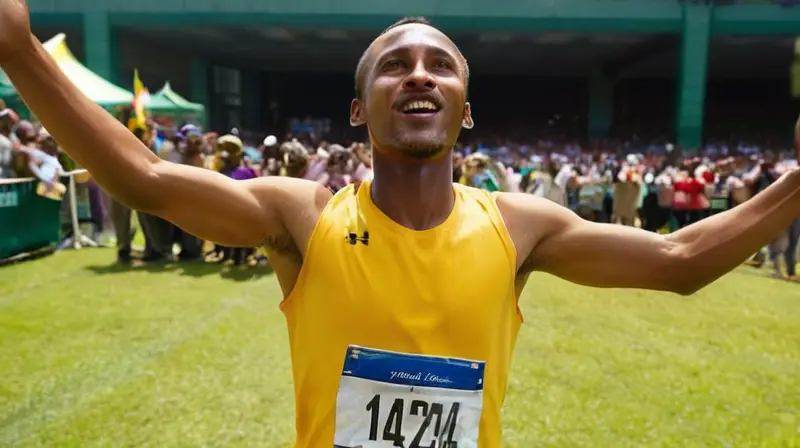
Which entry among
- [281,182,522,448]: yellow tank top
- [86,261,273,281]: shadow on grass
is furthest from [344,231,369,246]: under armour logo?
[86,261,273,281]: shadow on grass

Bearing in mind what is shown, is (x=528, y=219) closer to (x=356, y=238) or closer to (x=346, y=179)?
Answer: (x=356, y=238)

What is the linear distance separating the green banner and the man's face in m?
8.49

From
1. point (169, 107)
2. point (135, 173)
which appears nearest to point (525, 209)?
point (135, 173)

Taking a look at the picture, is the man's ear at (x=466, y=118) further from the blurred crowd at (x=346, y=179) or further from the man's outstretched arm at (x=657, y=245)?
the blurred crowd at (x=346, y=179)

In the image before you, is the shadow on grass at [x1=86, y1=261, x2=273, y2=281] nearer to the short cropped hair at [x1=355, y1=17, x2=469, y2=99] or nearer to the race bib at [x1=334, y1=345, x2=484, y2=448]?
the short cropped hair at [x1=355, y1=17, x2=469, y2=99]

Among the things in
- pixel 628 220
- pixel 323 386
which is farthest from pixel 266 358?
pixel 628 220

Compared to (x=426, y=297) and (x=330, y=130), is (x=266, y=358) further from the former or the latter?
(x=330, y=130)

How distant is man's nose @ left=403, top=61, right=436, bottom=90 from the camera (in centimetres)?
176

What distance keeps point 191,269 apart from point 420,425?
7751 mm

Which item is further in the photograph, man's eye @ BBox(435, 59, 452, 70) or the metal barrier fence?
the metal barrier fence

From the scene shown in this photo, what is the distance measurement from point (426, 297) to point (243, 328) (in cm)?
476

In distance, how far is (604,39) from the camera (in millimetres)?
26312

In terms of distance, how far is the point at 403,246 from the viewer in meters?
1.79

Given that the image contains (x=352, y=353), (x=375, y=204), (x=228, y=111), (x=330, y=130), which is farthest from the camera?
(x=330, y=130)
